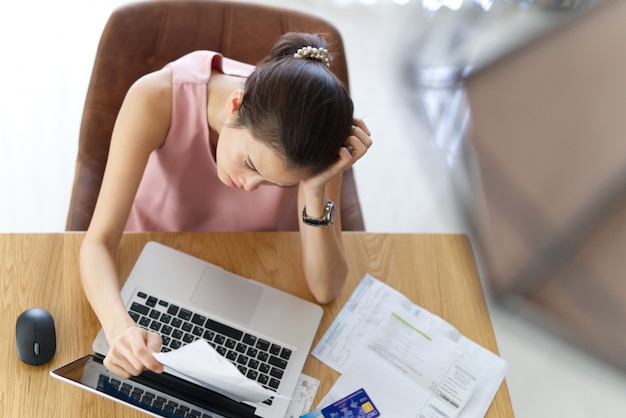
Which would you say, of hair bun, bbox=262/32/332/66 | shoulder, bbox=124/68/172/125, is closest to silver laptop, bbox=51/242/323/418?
shoulder, bbox=124/68/172/125

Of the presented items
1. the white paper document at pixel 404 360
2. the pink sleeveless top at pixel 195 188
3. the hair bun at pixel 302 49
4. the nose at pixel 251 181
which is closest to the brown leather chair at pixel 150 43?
the pink sleeveless top at pixel 195 188

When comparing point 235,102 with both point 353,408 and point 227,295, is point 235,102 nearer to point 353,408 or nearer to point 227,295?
point 227,295

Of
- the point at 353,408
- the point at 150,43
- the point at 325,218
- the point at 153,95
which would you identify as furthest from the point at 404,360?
the point at 150,43

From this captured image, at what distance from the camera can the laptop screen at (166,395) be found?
38.0 inches

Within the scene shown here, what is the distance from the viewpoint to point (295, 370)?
3.58 ft

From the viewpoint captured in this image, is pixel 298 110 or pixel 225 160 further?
pixel 225 160

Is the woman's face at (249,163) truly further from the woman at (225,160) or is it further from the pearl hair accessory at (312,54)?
the pearl hair accessory at (312,54)

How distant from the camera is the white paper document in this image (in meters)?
1.10

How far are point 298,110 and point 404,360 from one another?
48 centimetres

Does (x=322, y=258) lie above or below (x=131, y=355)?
above

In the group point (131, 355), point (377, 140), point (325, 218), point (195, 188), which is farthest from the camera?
point (377, 140)

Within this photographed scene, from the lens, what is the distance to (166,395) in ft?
3.22

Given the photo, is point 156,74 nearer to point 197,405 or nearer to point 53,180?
point 197,405

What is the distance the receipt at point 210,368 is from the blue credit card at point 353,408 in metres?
0.21
